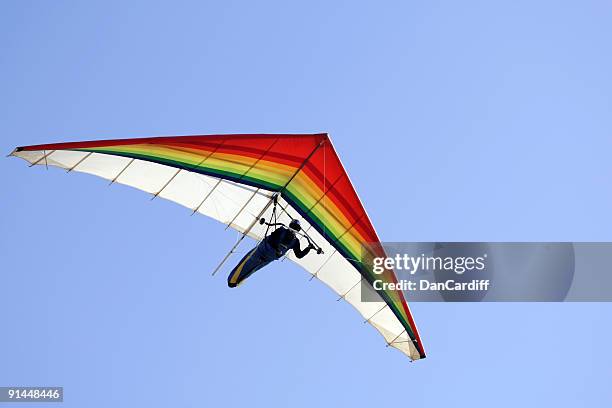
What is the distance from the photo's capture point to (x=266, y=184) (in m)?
21.4

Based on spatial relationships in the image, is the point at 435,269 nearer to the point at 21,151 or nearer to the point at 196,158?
the point at 196,158

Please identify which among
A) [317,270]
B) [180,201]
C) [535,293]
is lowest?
[535,293]

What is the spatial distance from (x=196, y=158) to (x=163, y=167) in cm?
171

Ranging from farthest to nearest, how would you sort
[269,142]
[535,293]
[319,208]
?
[535,293]
[319,208]
[269,142]

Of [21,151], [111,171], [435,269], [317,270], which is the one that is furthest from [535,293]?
[21,151]

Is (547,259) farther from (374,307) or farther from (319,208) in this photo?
(319,208)

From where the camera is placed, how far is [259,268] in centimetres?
2212

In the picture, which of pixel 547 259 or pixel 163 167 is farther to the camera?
pixel 547 259

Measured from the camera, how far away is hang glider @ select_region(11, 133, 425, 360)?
64.8ft

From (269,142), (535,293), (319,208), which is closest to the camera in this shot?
(269,142)

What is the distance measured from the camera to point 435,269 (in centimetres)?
2286

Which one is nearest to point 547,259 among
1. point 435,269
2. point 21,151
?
point 435,269

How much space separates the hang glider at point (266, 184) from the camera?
778 inches

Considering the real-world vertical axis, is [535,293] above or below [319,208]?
below
